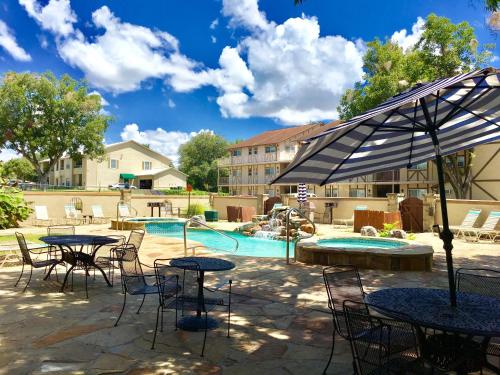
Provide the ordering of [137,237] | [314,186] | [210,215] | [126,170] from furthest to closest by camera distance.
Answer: [126,170] < [314,186] < [210,215] < [137,237]

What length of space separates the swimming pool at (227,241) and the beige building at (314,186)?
9.96m

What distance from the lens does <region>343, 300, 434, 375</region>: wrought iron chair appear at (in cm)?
276

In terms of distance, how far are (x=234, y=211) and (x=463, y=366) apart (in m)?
19.4

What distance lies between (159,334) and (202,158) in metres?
59.6

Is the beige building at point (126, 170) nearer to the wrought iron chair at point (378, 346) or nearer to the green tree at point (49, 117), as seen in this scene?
the green tree at point (49, 117)

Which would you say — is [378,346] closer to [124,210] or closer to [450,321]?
[450,321]

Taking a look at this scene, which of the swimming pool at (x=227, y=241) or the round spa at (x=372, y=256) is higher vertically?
the round spa at (x=372, y=256)

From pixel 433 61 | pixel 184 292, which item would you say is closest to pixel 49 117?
pixel 433 61

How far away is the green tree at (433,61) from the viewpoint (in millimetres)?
23672

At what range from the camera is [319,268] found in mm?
8469

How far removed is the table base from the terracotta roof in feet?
119

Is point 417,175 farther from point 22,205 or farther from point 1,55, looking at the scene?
point 1,55

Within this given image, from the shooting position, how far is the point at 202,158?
208 feet

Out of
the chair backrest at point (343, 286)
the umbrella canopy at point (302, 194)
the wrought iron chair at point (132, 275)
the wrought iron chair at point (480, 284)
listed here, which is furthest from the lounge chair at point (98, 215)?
the wrought iron chair at point (480, 284)
